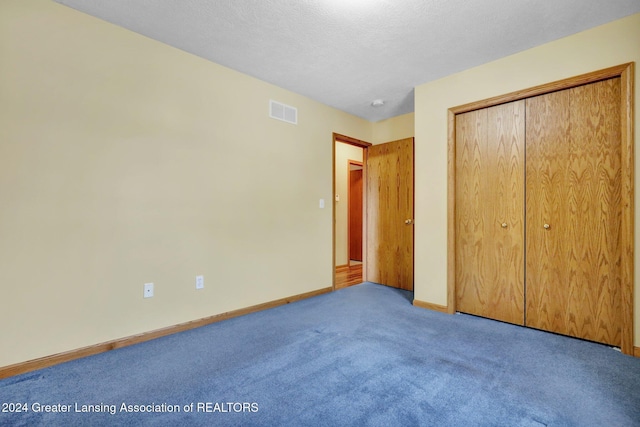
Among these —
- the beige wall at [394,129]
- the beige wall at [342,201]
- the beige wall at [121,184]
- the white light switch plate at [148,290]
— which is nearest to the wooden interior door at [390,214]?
the beige wall at [394,129]

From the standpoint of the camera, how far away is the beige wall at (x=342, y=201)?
5.45m

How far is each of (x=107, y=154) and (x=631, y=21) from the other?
396 centimetres

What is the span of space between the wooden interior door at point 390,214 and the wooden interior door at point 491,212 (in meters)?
0.97

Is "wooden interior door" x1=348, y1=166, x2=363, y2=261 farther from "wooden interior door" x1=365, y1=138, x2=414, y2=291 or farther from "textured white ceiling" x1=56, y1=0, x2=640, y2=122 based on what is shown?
"textured white ceiling" x1=56, y1=0, x2=640, y2=122

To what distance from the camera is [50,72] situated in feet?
6.51

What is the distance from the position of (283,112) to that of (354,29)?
4.36 ft

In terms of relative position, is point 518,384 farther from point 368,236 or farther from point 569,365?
point 368,236

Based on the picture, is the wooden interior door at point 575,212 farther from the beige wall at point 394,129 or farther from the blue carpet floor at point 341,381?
the beige wall at point 394,129

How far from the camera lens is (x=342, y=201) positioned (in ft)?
18.5

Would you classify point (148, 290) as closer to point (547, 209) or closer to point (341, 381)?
point (341, 381)

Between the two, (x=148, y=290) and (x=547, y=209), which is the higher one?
(x=547, y=209)

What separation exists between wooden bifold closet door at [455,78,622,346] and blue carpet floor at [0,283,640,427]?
0.96 ft

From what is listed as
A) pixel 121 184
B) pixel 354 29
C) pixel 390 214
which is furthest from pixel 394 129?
pixel 121 184

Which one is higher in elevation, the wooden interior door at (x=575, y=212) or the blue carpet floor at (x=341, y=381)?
the wooden interior door at (x=575, y=212)
